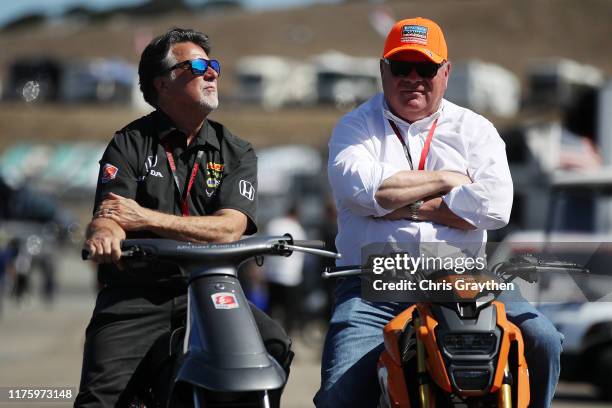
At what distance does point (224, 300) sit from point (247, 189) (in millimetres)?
851

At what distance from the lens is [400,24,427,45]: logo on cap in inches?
209

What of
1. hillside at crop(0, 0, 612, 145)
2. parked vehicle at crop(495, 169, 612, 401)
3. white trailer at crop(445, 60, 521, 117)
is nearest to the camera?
parked vehicle at crop(495, 169, 612, 401)

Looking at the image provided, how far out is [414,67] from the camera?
17.5 feet

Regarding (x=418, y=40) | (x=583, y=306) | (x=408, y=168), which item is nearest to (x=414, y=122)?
(x=408, y=168)

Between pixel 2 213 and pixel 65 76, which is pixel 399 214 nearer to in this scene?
pixel 2 213

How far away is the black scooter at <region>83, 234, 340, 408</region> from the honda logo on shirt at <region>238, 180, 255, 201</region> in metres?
0.47

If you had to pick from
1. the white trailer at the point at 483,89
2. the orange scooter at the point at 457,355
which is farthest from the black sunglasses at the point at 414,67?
the white trailer at the point at 483,89

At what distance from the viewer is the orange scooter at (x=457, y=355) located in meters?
4.46

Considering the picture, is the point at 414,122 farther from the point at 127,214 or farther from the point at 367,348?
the point at 127,214

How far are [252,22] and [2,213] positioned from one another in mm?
146214

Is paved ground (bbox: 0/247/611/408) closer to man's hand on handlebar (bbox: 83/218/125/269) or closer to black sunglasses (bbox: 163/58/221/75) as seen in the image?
man's hand on handlebar (bbox: 83/218/125/269)

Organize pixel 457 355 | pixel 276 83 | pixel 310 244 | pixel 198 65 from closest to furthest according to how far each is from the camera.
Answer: pixel 457 355
pixel 310 244
pixel 198 65
pixel 276 83

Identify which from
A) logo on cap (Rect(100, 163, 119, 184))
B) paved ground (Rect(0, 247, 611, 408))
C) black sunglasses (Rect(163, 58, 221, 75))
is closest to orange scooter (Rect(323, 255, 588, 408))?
logo on cap (Rect(100, 163, 119, 184))

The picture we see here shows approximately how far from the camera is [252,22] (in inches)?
6280
